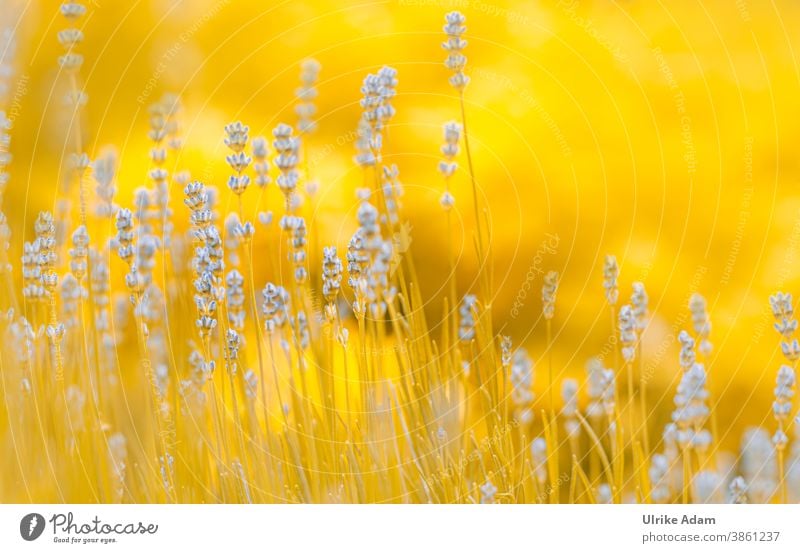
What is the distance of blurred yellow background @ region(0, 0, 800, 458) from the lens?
78 cm

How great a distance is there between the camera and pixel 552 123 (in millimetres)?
800

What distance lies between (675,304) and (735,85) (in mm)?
251

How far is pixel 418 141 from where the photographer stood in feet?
2.55

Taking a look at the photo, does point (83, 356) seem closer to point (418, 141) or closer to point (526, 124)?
point (418, 141)
